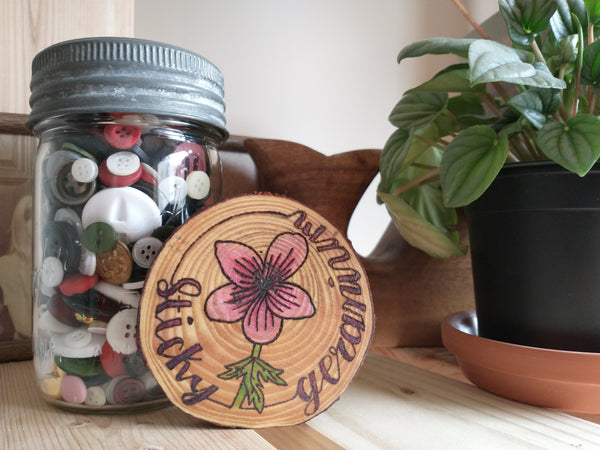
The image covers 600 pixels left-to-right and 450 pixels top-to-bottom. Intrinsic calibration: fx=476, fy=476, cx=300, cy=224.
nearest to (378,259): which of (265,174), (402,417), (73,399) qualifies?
(265,174)

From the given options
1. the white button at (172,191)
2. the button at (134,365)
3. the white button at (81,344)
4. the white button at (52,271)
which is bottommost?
the button at (134,365)

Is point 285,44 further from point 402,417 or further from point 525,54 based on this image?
point 402,417

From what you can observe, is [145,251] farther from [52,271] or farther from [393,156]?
[393,156]

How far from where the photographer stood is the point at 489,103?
0.68m

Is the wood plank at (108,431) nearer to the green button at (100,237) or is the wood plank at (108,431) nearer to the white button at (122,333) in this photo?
the white button at (122,333)

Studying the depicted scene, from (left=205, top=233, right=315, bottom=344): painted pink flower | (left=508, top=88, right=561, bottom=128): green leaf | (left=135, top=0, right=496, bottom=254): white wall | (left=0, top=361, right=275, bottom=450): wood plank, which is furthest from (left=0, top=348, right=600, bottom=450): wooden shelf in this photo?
(left=135, top=0, right=496, bottom=254): white wall

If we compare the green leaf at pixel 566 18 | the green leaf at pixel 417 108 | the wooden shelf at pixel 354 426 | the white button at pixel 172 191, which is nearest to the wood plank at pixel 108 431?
the wooden shelf at pixel 354 426

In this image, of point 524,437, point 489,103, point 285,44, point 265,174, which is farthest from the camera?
point 285,44

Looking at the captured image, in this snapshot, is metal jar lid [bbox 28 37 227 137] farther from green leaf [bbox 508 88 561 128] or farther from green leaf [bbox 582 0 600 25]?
green leaf [bbox 582 0 600 25]

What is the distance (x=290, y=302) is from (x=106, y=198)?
0.22 metres

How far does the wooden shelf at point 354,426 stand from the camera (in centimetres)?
45

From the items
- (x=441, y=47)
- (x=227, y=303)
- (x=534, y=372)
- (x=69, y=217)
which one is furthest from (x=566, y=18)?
(x=69, y=217)

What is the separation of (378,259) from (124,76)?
0.56 metres

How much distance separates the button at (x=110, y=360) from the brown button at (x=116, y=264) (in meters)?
0.07
